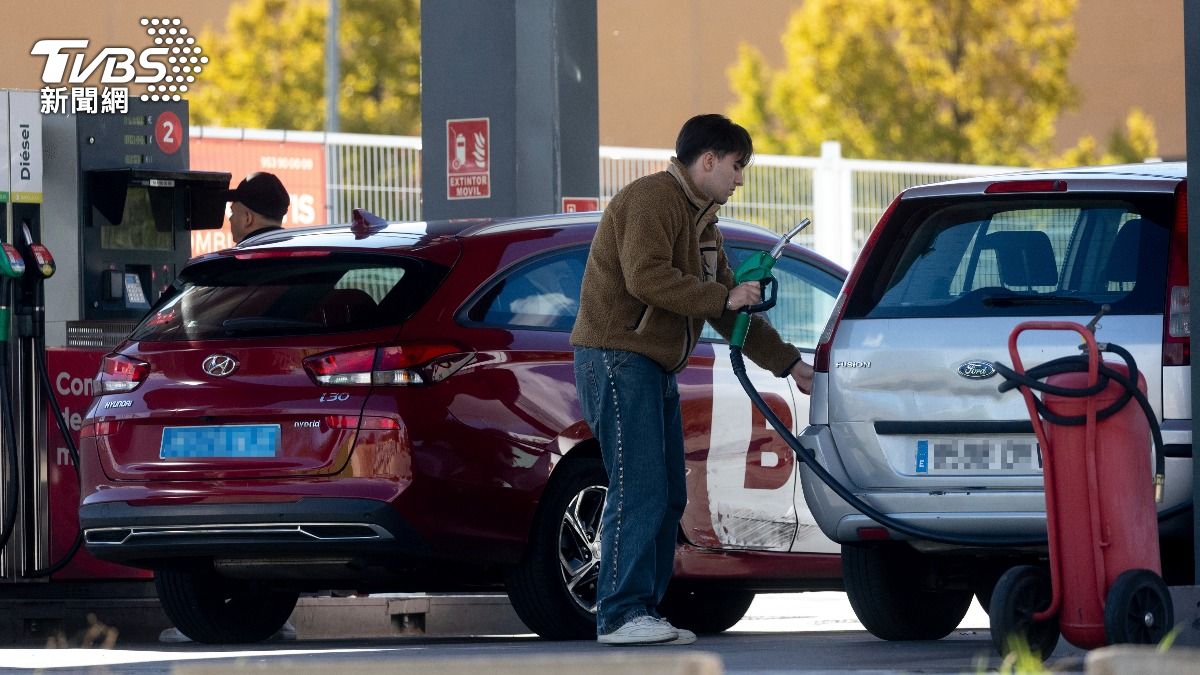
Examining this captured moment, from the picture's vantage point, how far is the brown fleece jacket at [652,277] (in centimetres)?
786

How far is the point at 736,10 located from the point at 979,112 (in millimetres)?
8634

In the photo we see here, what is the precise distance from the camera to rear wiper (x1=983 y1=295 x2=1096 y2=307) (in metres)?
7.65

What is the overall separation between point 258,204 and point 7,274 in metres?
1.28

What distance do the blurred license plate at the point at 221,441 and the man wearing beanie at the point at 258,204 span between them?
2.61 metres

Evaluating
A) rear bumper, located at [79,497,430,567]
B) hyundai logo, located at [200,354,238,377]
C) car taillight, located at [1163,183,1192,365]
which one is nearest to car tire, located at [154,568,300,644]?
rear bumper, located at [79,497,430,567]

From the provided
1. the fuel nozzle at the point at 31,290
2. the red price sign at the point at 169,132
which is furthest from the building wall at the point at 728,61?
the fuel nozzle at the point at 31,290

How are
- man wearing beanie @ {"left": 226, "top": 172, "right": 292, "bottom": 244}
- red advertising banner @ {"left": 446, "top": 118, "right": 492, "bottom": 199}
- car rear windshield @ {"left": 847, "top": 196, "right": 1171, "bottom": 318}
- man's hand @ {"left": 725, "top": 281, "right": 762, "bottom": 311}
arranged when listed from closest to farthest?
car rear windshield @ {"left": 847, "top": 196, "right": 1171, "bottom": 318}, man's hand @ {"left": 725, "top": 281, "right": 762, "bottom": 311}, man wearing beanie @ {"left": 226, "top": 172, "right": 292, "bottom": 244}, red advertising banner @ {"left": 446, "top": 118, "right": 492, "bottom": 199}

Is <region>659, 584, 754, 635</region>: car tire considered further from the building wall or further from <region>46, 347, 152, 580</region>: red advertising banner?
the building wall

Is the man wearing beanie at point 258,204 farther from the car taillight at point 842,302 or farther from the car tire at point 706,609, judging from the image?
the car taillight at point 842,302

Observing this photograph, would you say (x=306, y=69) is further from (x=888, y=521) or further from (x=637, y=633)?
(x=888, y=521)

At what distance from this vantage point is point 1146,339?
7422 millimetres

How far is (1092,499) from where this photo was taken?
6.82 metres

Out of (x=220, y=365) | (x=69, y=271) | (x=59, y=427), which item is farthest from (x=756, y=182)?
(x=220, y=365)

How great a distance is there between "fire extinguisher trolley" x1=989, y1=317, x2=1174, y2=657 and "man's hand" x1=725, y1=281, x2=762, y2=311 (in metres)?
1.19
